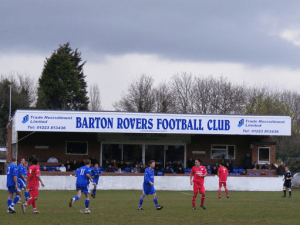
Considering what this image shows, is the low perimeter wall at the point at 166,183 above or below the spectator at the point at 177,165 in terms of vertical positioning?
below

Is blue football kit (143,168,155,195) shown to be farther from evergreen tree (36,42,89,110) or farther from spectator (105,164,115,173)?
evergreen tree (36,42,89,110)

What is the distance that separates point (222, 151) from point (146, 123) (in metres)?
8.13

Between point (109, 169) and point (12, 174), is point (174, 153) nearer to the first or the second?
point (109, 169)

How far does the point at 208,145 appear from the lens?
138 feet

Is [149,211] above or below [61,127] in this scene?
below

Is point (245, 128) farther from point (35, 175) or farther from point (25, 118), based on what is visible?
point (35, 175)

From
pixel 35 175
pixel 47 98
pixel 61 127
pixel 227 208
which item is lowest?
pixel 227 208

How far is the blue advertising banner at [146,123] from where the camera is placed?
3616 centimetres

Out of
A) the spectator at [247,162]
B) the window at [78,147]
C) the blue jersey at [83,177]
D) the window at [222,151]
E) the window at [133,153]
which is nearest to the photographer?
the blue jersey at [83,177]

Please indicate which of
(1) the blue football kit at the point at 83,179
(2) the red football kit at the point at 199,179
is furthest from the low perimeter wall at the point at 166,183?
(1) the blue football kit at the point at 83,179

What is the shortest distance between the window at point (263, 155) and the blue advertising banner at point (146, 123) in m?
3.33

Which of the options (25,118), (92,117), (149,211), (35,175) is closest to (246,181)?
(92,117)

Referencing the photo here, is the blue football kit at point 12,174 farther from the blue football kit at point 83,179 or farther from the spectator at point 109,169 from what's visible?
the spectator at point 109,169

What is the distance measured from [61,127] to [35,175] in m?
19.9
